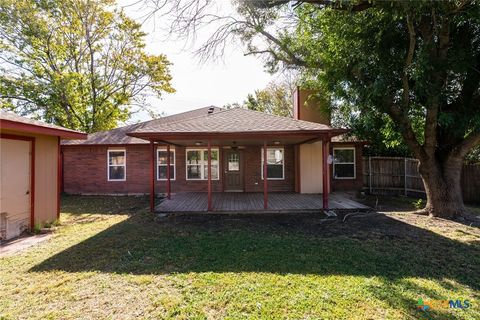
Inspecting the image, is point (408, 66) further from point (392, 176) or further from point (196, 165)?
point (196, 165)

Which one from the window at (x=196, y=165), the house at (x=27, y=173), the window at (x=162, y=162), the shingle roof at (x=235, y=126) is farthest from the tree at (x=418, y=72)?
the window at (x=162, y=162)

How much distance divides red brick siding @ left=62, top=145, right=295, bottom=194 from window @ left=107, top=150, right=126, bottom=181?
0.21m

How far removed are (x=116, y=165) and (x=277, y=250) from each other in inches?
410

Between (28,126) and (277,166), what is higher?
(28,126)

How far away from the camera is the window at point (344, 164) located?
12.0 metres

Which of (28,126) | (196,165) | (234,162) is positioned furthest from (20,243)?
(234,162)

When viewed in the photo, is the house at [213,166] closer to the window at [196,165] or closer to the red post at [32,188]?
the window at [196,165]

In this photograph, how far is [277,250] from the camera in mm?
4621

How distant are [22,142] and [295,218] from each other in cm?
741

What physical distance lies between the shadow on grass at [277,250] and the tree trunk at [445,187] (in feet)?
5.74

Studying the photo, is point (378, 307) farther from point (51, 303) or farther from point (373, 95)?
point (373, 95)

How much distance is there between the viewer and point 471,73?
21.3 ft

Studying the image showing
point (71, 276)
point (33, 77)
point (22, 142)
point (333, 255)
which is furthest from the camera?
point (33, 77)

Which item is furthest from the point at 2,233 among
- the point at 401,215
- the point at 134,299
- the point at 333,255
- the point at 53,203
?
the point at 401,215
